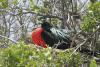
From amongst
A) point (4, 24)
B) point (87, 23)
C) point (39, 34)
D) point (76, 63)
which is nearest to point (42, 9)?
point (39, 34)

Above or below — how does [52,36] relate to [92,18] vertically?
below

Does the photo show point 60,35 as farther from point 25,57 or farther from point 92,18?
point 25,57

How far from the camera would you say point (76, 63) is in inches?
78.7

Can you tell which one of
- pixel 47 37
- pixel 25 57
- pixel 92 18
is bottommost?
pixel 47 37

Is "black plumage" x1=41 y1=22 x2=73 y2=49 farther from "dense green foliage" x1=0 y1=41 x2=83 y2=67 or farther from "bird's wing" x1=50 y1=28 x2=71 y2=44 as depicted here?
"dense green foliage" x1=0 y1=41 x2=83 y2=67

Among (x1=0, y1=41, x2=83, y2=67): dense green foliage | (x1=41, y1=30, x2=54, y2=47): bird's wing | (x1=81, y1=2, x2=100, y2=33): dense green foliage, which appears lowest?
(x1=41, y1=30, x2=54, y2=47): bird's wing

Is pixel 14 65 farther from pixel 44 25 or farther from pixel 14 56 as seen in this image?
pixel 44 25

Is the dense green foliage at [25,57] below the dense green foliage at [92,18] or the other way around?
below

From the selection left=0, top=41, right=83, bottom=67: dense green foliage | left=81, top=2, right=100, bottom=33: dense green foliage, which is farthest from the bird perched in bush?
left=0, top=41, right=83, bottom=67: dense green foliage

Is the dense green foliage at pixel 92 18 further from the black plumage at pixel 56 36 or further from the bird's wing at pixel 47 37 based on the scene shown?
the bird's wing at pixel 47 37

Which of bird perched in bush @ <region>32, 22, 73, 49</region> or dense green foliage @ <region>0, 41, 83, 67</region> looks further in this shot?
bird perched in bush @ <region>32, 22, 73, 49</region>

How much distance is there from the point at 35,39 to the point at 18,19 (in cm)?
86

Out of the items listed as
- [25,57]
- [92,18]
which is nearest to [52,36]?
[92,18]

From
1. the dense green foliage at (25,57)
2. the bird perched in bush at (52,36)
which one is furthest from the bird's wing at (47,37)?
the dense green foliage at (25,57)
